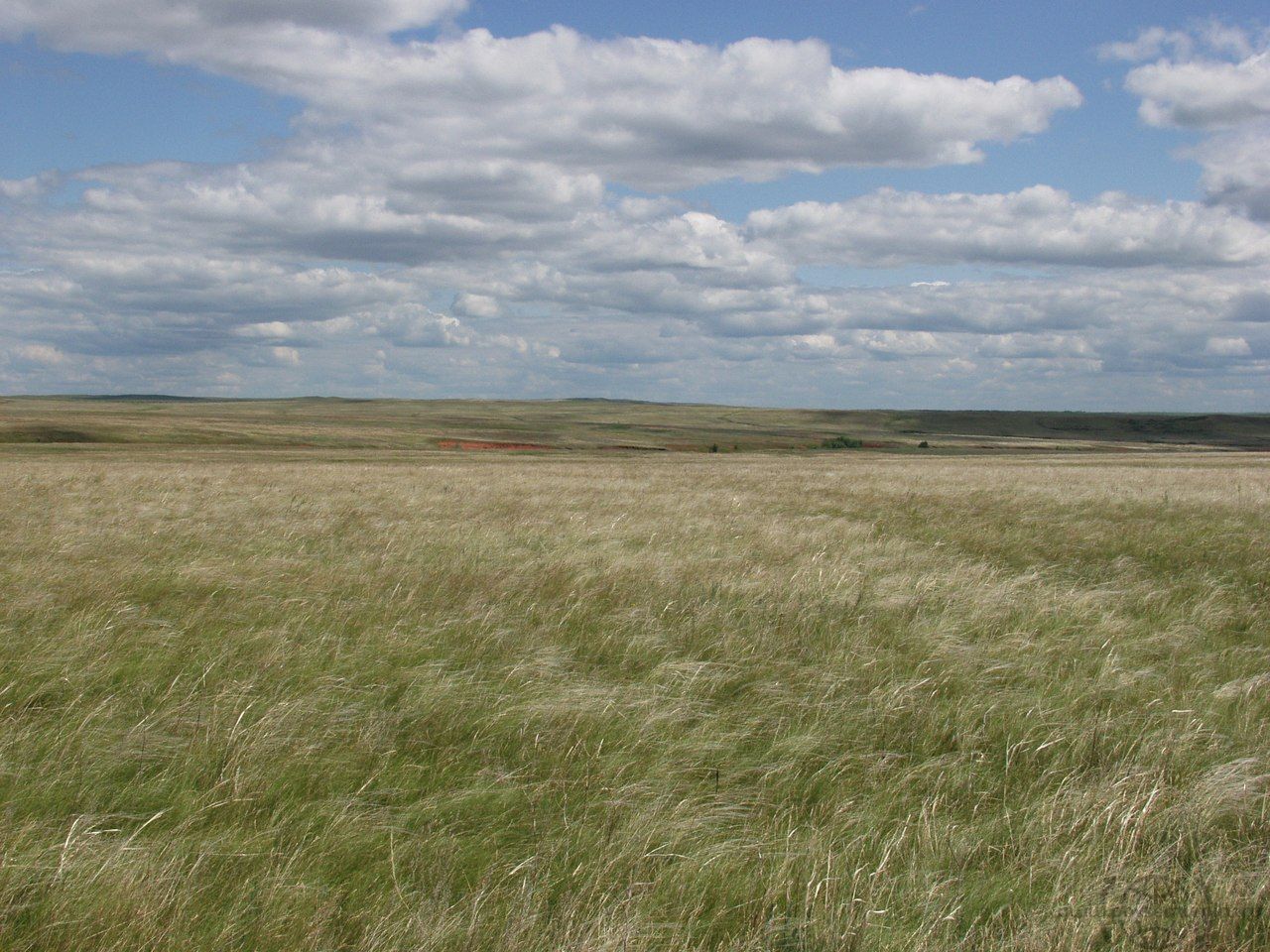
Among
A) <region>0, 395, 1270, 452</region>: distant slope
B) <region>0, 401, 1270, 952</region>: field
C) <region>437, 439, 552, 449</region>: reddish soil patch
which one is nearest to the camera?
<region>0, 401, 1270, 952</region>: field

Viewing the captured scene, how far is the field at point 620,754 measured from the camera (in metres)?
3.59

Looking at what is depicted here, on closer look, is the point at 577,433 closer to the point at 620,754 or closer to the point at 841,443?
the point at 841,443

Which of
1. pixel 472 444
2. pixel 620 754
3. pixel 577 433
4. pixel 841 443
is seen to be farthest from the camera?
pixel 577 433

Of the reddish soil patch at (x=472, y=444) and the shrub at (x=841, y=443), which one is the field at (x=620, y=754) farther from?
the shrub at (x=841, y=443)

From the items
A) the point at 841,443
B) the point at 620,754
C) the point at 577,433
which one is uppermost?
the point at 577,433

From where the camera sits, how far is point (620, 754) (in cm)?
515

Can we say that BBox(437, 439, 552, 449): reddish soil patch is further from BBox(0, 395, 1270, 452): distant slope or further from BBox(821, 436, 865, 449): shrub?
BBox(821, 436, 865, 449): shrub

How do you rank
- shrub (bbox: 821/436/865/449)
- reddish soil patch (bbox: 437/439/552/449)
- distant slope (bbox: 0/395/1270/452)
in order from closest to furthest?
distant slope (bbox: 0/395/1270/452), reddish soil patch (bbox: 437/439/552/449), shrub (bbox: 821/436/865/449)

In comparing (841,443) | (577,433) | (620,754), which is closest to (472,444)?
(577,433)

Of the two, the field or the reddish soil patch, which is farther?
the reddish soil patch

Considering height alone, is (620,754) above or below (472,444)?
below

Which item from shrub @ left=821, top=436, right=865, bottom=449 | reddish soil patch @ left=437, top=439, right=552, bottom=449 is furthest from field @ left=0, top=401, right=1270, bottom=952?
shrub @ left=821, top=436, right=865, bottom=449

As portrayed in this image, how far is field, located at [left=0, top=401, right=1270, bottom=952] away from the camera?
359cm

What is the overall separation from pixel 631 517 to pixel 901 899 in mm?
12888
